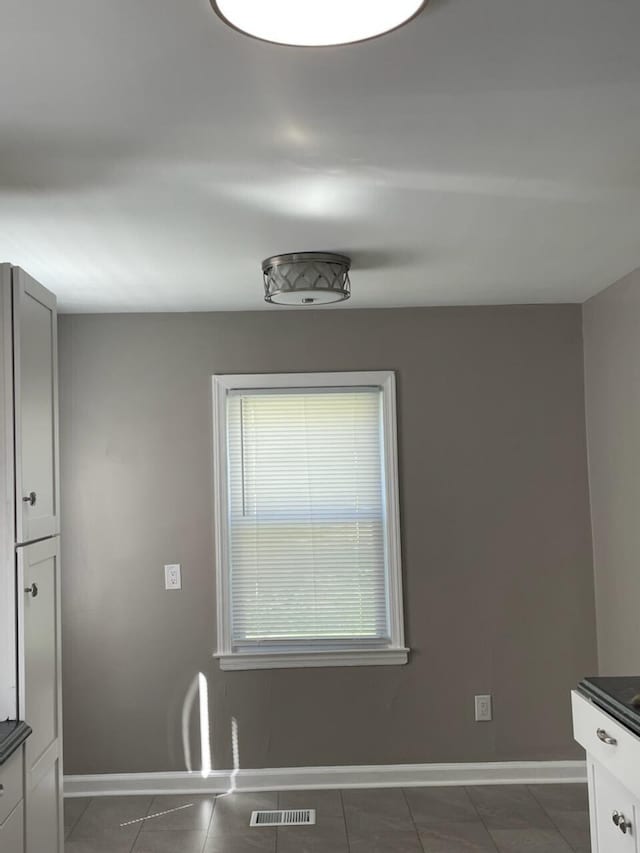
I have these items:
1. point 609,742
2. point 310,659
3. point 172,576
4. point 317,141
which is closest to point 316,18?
point 317,141

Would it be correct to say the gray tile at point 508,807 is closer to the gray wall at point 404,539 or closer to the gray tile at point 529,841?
the gray tile at point 529,841

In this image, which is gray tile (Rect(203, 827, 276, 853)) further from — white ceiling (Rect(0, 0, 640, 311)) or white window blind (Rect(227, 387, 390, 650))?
white ceiling (Rect(0, 0, 640, 311))

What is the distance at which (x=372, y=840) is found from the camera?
3768mm

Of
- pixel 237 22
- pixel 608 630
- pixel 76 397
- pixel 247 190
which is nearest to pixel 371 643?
pixel 608 630

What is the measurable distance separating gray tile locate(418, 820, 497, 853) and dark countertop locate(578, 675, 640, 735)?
1333mm

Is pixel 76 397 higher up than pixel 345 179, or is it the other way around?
pixel 345 179

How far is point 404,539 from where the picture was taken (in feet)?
14.8

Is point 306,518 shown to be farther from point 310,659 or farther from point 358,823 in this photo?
point 358,823

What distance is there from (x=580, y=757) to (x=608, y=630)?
693 millimetres

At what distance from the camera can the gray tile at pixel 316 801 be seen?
13.4ft

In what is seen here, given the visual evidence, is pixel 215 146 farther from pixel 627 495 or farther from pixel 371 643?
pixel 371 643

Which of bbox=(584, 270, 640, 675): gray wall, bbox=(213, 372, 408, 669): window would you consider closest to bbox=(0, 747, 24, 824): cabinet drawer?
bbox=(213, 372, 408, 669): window

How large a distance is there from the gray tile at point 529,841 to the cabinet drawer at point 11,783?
2.09 metres

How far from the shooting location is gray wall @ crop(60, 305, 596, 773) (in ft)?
14.5
